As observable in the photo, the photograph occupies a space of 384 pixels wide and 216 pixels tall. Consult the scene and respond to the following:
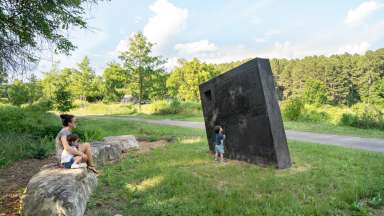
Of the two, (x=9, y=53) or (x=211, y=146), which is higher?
(x=9, y=53)

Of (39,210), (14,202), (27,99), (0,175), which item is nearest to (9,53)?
(0,175)

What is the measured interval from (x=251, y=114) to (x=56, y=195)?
15.8 ft

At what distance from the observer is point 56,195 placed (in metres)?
4.21

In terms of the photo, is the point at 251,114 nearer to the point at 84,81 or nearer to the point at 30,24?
the point at 30,24

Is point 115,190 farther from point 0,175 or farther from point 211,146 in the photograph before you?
point 211,146

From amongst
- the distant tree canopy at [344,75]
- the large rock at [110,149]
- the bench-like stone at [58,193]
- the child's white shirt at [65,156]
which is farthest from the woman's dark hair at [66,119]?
the distant tree canopy at [344,75]

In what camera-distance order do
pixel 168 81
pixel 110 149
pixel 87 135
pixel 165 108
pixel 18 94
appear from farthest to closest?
1. pixel 168 81
2. pixel 18 94
3. pixel 165 108
4. pixel 87 135
5. pixel 110 149

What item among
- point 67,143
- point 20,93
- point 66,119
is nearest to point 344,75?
point 20,93

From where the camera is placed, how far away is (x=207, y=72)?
135ft

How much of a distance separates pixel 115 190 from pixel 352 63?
68122mm

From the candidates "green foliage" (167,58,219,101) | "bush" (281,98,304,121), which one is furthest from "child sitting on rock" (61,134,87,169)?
"green foliage" (167,58,219,101)

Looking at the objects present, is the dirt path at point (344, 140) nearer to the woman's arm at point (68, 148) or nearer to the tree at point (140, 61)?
the woman's arm at point (68, 148)

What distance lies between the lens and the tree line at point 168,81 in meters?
31.6

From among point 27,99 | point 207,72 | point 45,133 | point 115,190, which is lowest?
point 115,190
